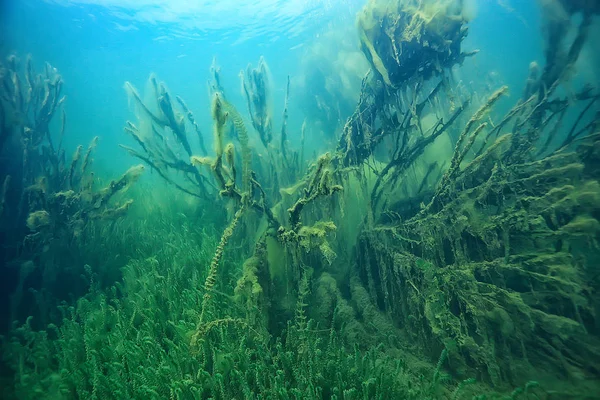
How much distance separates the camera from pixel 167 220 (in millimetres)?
6430

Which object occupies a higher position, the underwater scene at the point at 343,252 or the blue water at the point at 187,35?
the blue water at the point at 187,35

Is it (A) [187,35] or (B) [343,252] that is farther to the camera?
(A) [187,35]

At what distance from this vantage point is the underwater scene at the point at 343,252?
7.90ft

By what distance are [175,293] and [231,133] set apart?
13.3 ft

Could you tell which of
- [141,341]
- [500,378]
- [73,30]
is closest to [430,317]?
[500,378]

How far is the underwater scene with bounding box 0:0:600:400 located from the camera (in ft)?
7.90

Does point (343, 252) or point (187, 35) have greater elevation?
point (187, 35)

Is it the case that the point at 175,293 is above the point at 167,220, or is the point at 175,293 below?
below

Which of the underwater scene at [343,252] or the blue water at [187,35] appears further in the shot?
the blue water at [187,35]

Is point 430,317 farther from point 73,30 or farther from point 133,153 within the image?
point 73,30

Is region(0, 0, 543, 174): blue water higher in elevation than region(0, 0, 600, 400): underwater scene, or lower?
higher

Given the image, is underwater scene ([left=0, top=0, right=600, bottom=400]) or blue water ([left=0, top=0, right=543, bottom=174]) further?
blue water ([left=0, top=0, right=543, bottom=174])

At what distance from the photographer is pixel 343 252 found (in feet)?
13.9

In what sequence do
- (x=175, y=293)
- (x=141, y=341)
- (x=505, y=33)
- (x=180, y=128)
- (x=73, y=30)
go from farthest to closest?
(x=505, y=33) < (x=73, y=30) < (x=180, y=128) < (x=175, y=293) < (x=141, y=341)
